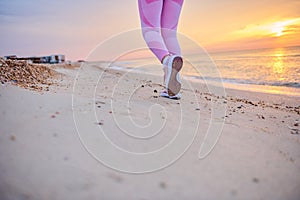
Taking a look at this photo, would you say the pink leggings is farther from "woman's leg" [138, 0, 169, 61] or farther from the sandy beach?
the sandy beach

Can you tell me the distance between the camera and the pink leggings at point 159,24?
1960 millimetres

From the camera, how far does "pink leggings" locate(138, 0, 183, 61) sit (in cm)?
196

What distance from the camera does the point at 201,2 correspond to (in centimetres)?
354

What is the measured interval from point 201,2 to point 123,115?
3081 millimetres

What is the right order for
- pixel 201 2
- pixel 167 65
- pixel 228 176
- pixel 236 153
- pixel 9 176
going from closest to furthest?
pixel 9 176
pixel 228 176
pixel 236 153
pixel 167 65
pixel 201 2

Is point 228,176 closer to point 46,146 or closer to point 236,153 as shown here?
point 236,153

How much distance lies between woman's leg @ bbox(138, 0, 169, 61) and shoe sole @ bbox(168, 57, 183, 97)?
0.19 meters

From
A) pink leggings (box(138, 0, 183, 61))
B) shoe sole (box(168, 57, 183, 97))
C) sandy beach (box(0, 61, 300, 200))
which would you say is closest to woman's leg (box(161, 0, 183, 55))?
pink leggings (box(138, 0, 183, 61))

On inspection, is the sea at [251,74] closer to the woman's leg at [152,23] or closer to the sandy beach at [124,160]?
the woman's leg at [152,23]

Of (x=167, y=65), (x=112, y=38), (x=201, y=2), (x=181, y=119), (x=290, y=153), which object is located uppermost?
(x=201, y=2)

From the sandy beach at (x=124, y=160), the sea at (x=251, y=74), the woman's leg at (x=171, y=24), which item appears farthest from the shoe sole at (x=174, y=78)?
the sandy beach at (x=124, y=160)

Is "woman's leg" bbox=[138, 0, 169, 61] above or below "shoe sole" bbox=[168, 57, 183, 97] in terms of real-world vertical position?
above

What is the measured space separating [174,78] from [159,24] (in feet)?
1.96

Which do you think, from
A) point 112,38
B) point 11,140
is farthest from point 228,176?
point 112,38
